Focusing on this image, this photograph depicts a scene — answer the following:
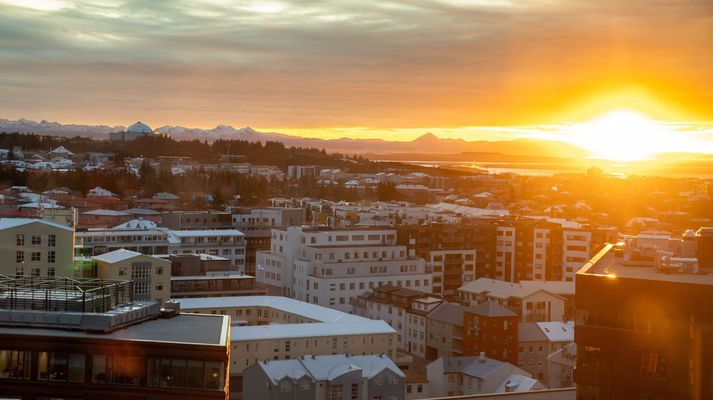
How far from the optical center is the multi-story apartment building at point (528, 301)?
27.2 m

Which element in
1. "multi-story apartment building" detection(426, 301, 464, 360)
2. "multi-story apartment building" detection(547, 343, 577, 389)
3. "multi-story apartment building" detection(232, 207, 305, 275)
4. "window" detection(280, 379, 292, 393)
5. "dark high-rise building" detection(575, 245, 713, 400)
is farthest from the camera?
"multi-story apartment building" detection(232, 207, 305, 275)

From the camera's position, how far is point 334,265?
30359 millimetres

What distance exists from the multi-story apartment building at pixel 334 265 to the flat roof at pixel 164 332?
2011 cm

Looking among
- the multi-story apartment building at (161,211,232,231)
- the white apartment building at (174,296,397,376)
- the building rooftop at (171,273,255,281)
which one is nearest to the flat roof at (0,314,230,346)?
the white apartment building at (174,296,397,376)

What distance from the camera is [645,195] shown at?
62.3 metres

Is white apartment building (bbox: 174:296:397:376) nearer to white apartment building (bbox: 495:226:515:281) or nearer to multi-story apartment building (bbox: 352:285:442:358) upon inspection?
multi-story apartment building (bbox: 352:285:442:358)

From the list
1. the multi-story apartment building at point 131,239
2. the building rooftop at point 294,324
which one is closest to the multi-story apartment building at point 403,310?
the building rooftop at point 294,324

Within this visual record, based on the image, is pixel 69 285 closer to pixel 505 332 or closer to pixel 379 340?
pixel 379 340

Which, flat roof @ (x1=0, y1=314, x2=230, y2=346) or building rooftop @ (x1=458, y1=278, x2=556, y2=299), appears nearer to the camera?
flat roof @ (x1=0, y1=314, x2=230, y2=346)

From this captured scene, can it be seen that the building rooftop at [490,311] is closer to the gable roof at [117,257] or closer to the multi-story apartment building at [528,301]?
the multi-story apartment building at [528,301]

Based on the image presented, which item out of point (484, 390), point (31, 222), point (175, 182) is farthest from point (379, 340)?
point (175, 182)

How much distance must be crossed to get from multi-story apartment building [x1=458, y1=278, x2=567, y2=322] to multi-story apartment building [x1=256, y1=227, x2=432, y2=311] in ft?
12.4

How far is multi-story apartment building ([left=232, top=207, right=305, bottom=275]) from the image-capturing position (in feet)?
138

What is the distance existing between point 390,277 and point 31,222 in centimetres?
1513
